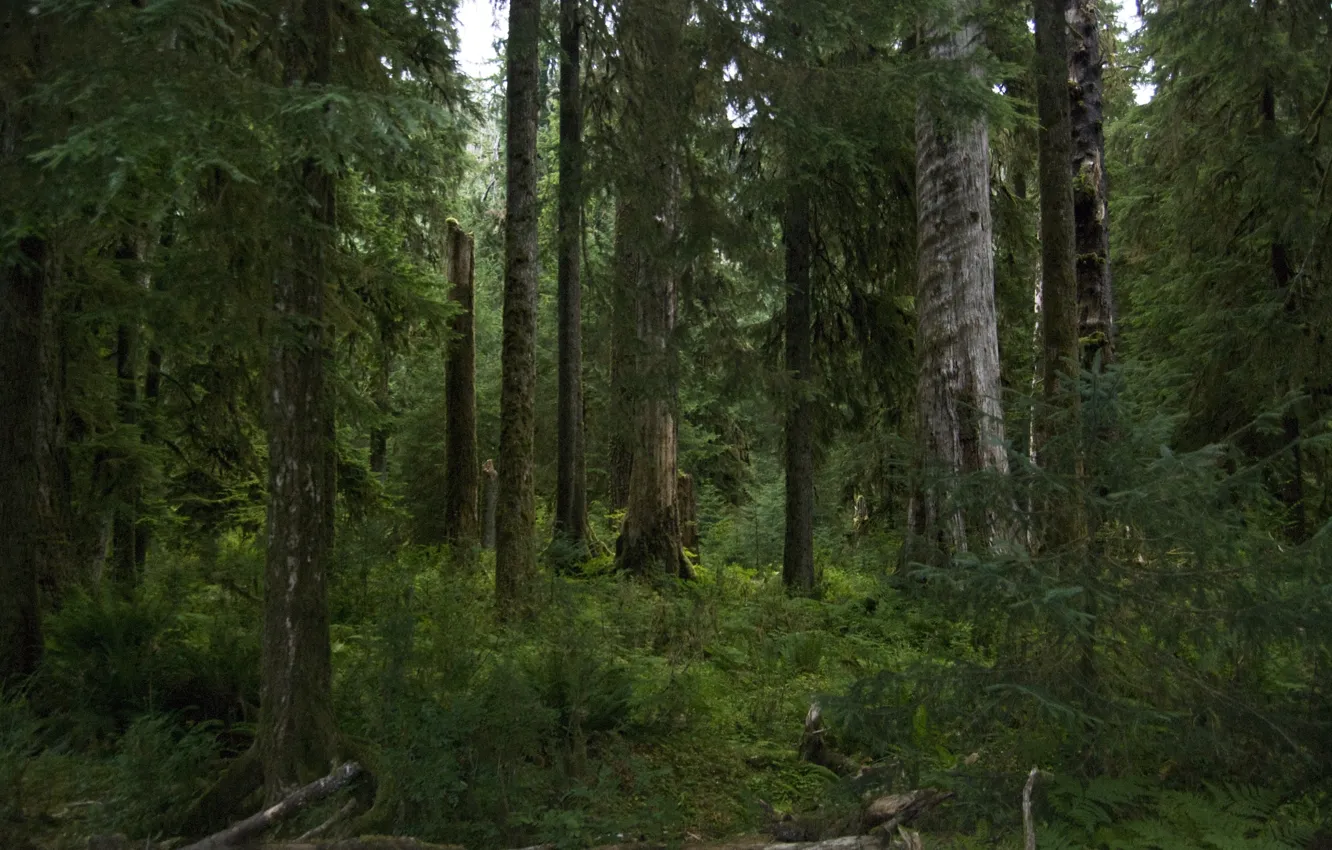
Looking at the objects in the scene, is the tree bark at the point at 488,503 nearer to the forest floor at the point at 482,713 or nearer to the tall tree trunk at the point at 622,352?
the tall tree trunk at the point at 622,352

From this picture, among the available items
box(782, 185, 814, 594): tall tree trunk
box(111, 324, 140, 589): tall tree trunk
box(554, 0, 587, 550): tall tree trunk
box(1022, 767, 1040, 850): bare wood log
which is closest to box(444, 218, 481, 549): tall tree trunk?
box(554, 0, 587, 550): tall tree trunk

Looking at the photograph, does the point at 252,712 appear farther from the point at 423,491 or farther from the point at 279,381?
the point at 423,491

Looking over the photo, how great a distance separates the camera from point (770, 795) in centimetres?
620

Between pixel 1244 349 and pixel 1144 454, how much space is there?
30.9ft

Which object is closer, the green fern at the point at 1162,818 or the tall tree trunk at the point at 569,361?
the green fern at the point at 1162,818

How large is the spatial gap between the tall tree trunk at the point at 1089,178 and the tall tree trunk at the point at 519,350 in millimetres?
5741

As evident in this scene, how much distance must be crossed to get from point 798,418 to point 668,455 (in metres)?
2.33

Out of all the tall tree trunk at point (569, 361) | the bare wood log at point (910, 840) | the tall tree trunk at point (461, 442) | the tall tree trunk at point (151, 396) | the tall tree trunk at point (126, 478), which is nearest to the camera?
the bare wood log at point (910, 840)

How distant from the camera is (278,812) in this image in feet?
15.6

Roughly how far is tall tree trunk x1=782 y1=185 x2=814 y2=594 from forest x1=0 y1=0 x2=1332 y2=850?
0.07 metres

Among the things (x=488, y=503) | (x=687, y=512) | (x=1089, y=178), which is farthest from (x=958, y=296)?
(x=488, y=503)

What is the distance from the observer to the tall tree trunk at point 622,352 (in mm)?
11312

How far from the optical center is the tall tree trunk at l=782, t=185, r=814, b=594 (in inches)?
471

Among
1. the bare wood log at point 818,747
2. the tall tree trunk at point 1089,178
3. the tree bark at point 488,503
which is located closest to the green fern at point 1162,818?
the bare wood log at point 818,747
